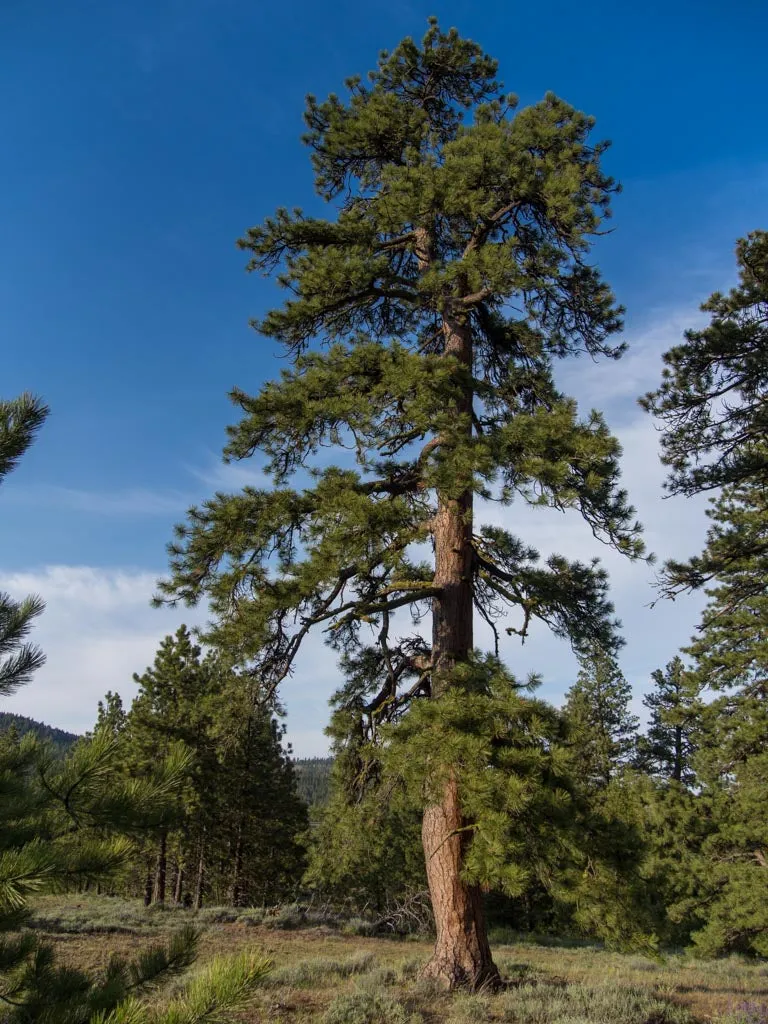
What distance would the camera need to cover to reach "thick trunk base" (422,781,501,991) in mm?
6945

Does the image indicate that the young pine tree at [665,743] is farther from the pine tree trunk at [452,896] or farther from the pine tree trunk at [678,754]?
the pine tree trunk at [452,896]

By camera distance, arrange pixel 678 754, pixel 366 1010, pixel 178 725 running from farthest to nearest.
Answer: pixel 678 754
pixel 178 725
pixel 366 1010

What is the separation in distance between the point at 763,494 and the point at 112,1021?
1908 cm

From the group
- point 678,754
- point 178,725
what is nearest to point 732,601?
point 178,725

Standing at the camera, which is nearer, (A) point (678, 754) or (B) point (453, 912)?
(B) point (453, 912)

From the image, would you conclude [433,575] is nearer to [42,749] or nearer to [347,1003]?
[347,1003]

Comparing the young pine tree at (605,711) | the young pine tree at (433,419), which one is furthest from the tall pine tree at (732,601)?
the young pine tree at (605,711)

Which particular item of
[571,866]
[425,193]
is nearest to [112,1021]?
[571,866]

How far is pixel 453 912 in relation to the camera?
275 inches

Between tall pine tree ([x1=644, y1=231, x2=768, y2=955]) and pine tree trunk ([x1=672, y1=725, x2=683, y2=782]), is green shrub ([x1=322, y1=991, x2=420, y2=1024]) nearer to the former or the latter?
tall pine tree ([x1=644, y1=231, x2=768, y2=955])

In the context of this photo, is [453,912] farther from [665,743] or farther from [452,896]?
[665,743]

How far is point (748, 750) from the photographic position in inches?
778

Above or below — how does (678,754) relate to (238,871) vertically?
above

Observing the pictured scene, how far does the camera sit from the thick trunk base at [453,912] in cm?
695
